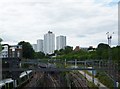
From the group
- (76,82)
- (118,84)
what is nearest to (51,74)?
(76,82)

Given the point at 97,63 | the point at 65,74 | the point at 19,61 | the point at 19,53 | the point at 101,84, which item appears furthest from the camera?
the point at 65,74

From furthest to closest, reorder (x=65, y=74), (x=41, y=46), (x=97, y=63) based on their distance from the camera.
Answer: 1. (x=41, y=46)
2. (x=65, y=74)
3. (x=97, y=63)

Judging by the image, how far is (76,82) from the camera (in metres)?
27.0

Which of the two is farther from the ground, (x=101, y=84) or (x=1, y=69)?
(x=1, y=69)

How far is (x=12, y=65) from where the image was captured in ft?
Answer: 60.3

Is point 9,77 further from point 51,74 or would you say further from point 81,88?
point 51,74

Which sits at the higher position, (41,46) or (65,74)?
(41,46)

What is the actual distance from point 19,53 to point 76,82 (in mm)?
5884

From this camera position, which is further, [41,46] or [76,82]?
[41,46]

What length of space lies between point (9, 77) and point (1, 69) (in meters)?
2.66

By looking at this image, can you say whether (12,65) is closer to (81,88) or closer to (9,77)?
(9,77)

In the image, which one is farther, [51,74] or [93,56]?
[51,74]

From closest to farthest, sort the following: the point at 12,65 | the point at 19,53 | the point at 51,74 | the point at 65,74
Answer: the point at 12,65 → the point at 19,53 → the point at 65,74 → the point at 51,74

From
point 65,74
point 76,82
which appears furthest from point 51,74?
point 76,82
